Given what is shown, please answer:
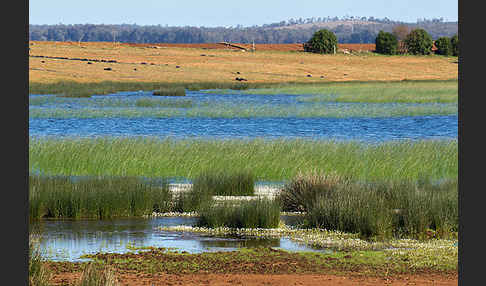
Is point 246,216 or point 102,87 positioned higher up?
point 102,87

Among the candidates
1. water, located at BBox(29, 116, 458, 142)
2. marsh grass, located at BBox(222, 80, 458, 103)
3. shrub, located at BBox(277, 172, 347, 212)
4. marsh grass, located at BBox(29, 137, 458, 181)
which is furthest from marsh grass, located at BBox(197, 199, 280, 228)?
marsh grass, located at BBox(222, 80, 458, 103)

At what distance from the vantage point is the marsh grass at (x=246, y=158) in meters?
24.2

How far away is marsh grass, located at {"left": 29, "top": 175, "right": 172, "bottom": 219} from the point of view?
17375mm

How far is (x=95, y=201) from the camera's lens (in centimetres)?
1750

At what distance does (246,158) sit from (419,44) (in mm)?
107985

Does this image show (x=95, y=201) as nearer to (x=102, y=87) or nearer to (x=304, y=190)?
(x=304, y=190)

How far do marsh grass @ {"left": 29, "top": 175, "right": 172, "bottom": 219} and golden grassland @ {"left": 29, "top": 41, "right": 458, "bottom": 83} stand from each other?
60.0 metres

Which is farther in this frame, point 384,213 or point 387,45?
point 387,45

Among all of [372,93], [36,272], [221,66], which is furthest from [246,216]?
[221,66]

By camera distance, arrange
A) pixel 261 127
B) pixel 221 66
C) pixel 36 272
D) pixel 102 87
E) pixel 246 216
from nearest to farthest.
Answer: pixel 36 272 < pixel 246 216 < pixel 261 127 < pixel 102 87 < pixel 221 66

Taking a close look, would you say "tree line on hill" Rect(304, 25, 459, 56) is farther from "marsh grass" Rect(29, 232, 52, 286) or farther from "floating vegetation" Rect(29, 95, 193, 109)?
"marsh grass" Rect(29, 232, 52, 286)

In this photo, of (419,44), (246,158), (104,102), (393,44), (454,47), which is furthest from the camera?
(454,47)
